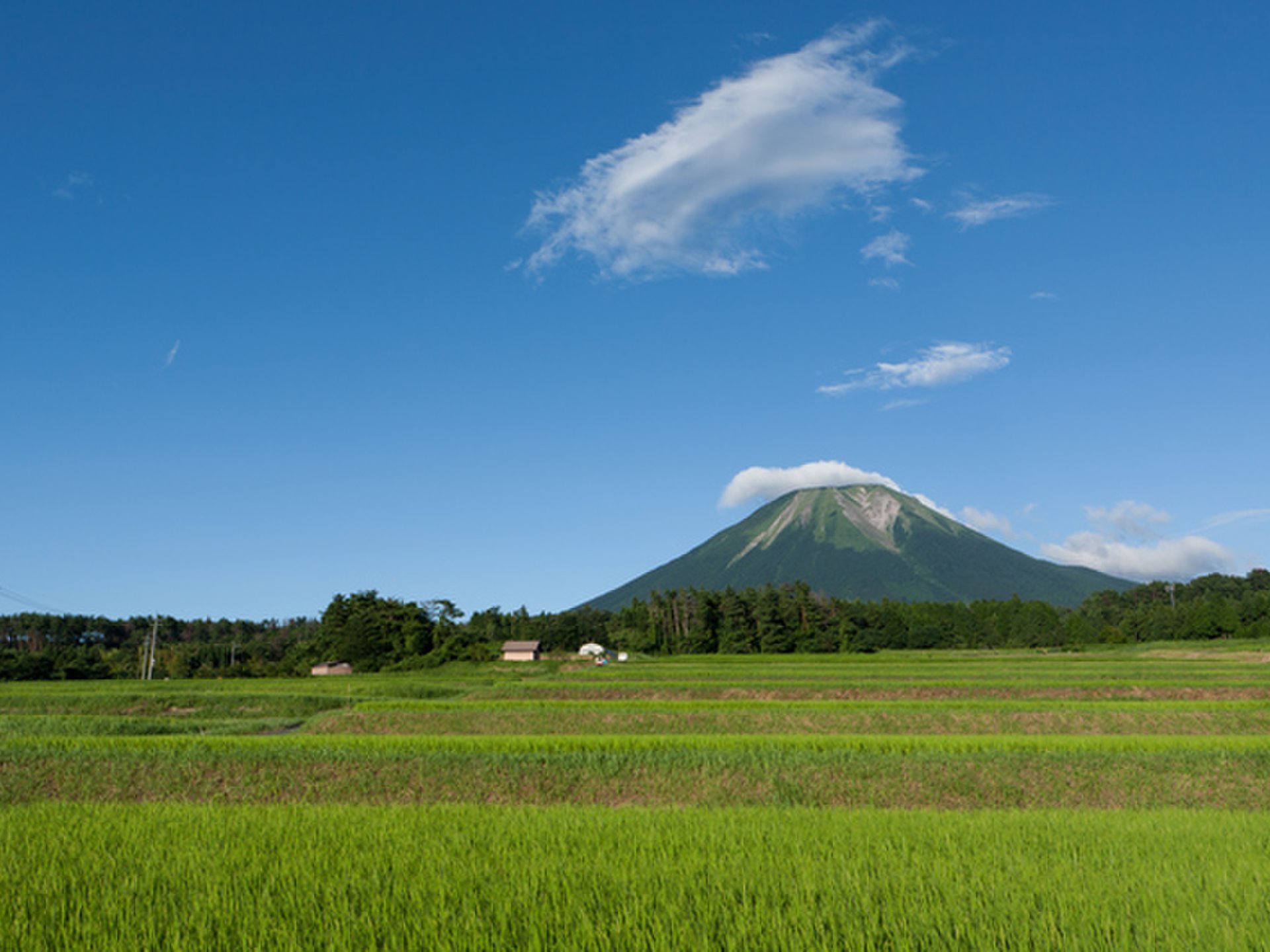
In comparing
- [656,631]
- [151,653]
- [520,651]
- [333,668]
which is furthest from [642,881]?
[656,631]

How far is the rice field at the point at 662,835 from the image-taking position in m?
7.18

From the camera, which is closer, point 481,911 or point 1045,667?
point 481,911

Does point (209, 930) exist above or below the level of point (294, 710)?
above

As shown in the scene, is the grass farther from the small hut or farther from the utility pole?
the small hut

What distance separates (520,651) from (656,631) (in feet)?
95.0

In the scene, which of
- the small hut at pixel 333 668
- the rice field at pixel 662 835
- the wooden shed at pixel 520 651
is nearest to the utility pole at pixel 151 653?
the small hut at pixel 333 668

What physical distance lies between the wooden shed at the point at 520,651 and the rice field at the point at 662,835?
69.9m

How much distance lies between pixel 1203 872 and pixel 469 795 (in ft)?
46.6

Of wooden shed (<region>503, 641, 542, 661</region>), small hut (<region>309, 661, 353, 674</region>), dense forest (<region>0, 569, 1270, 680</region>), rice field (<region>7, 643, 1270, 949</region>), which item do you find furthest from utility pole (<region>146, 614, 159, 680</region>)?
rice field (<region>7, 643, 1270, 949</region>)

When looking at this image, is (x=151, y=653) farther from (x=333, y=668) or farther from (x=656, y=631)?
(x=656, y=631)

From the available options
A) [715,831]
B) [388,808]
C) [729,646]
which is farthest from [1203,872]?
[729,646]

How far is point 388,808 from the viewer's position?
1346cm

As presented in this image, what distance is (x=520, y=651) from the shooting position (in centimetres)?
10019

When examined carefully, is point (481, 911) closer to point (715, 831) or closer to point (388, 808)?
point (715, 831)
